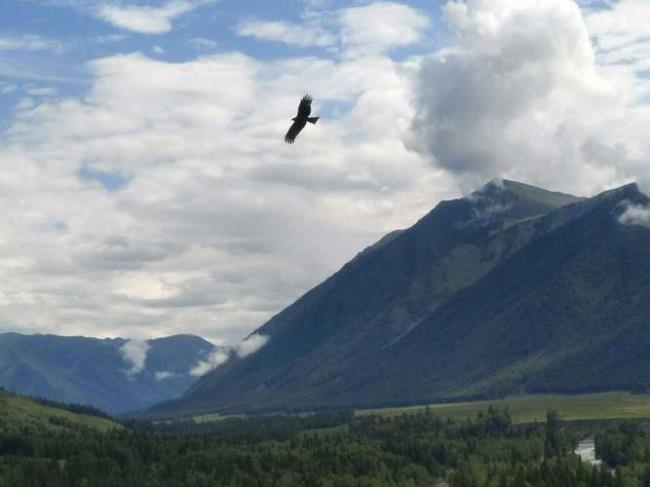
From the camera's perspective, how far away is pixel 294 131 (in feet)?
263

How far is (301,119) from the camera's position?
265 ft

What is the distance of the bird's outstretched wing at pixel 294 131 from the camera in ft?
262

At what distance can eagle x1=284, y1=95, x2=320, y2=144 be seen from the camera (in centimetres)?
8006

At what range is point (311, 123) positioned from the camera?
81125 mm

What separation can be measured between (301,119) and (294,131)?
1220 millimetres

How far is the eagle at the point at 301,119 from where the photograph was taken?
80062 millimetres

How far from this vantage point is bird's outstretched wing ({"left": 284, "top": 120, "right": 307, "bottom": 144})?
3147 inches
